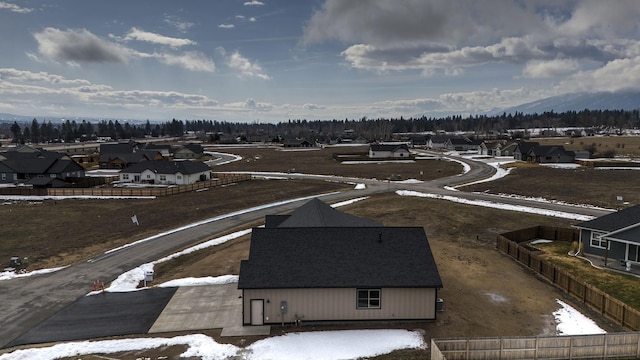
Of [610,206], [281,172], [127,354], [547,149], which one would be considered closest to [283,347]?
[127,354]

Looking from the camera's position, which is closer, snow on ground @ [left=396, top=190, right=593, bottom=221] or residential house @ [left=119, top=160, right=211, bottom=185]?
snow on ground @ [left=396, top=190, right=593, bottom=221]

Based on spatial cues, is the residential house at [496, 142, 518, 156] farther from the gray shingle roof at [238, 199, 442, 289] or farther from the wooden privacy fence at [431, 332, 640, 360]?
the wooden privacy fence at [431, 332, 640, 360]

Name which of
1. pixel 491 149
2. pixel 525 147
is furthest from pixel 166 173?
pixel 491 149

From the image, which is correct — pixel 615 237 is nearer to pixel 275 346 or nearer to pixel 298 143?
pixel 275 346

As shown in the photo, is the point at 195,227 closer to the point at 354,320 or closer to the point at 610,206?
the point at 354,320

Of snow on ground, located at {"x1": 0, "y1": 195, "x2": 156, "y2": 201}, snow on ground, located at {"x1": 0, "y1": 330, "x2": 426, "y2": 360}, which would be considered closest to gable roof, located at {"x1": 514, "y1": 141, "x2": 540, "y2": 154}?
snow on ground, located at {"x1": 0, "y1": 195, "x2": 156, "y2": 201}

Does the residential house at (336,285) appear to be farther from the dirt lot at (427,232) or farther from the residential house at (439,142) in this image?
the residential house at (439,142)
